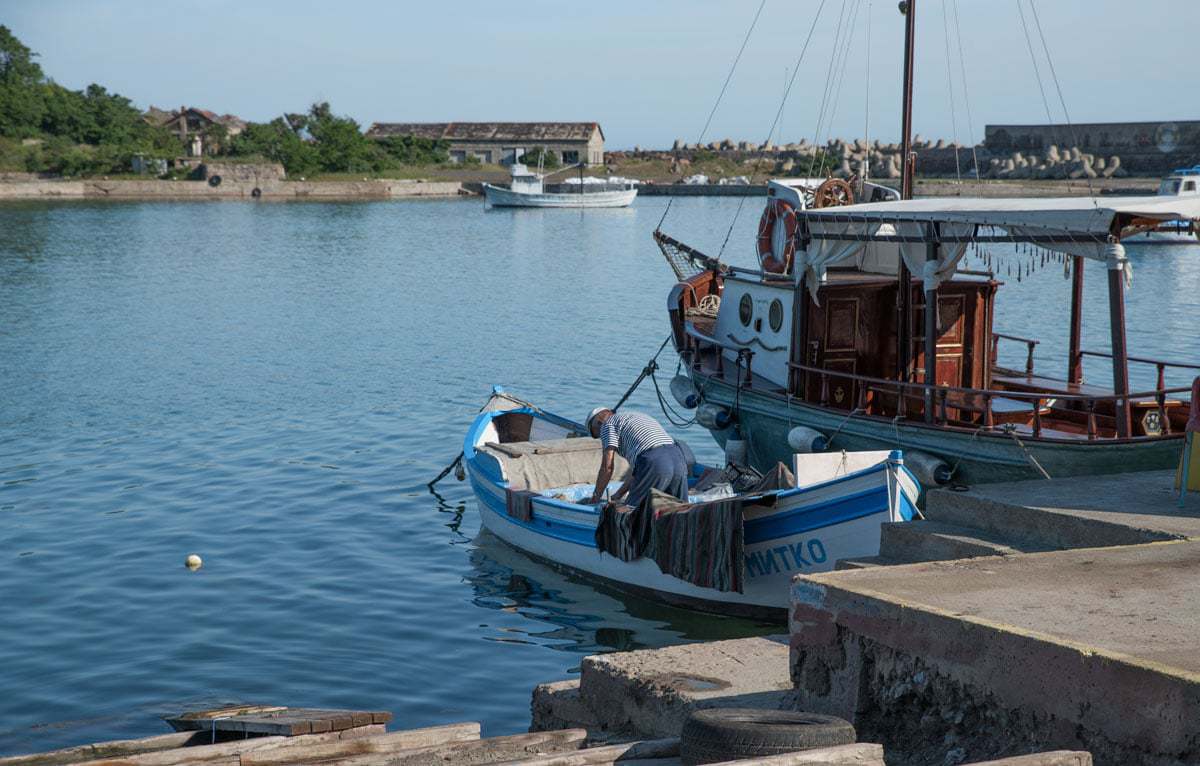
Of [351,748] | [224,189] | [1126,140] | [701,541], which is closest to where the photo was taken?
[351,748]

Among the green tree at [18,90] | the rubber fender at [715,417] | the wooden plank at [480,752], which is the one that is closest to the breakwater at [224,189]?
the green tree at [18,90]

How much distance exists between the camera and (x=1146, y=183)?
91.9 metres

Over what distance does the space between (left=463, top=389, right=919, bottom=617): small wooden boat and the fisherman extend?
1.81ft

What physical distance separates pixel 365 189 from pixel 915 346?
109 m

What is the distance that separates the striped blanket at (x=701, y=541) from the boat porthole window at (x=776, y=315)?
221 inches

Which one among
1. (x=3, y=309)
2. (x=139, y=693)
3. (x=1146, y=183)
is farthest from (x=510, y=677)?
(x=1146, y=183)

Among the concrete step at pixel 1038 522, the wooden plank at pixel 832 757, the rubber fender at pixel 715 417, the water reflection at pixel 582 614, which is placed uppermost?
the concrete step at pixel 1038 522

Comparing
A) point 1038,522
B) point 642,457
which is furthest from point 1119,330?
point 1038,522

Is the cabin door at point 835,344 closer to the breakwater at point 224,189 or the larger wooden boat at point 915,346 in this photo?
the larger wooden boat at point 915,346

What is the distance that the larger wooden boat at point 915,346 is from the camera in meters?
13.9

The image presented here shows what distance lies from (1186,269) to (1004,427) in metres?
49.1

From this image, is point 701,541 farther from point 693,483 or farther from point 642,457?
point 693,483

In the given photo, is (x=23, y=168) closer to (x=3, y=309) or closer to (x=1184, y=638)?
(x=3, y=309)

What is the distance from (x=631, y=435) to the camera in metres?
13.6
